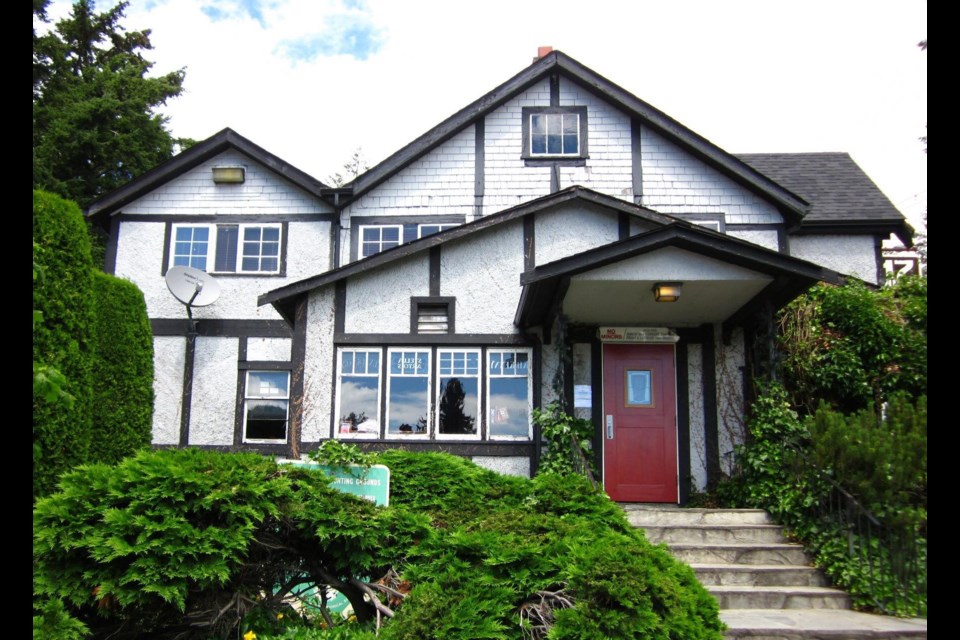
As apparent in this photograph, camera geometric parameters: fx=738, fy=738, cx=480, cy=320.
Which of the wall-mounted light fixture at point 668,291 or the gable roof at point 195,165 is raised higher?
the gable roof at point 195,165

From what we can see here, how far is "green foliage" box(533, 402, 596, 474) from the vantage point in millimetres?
8992

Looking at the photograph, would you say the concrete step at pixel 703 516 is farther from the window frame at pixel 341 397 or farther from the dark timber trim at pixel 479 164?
the dark timber trim at pixel 479 164

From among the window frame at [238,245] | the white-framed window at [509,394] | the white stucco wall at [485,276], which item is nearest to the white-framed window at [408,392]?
the white stucco wall at [485,276]

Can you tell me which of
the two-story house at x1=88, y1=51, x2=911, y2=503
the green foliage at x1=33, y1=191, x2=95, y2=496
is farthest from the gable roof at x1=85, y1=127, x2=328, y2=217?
the green foliage at x1=33, y1=191, x2=95, y2=496

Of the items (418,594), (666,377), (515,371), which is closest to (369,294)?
(515,371)

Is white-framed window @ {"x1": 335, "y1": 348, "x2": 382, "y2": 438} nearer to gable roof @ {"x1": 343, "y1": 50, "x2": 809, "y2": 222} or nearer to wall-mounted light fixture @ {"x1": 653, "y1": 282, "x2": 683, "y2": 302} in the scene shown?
gable roof @ {"x1": 343, "y1": 50, "x2": 809, "y2": 222}

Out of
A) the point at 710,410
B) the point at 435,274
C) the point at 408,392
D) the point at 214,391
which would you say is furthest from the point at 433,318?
the point at 214,391

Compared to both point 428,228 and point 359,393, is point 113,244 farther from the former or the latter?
point 359,393

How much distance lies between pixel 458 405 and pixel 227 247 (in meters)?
5.59

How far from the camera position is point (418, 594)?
4.32 meters

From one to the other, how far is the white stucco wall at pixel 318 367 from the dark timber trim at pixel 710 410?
16.7 feet

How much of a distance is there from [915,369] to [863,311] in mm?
1014

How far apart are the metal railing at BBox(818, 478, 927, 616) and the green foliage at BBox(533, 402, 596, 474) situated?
2.93 meters

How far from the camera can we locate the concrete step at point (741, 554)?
752 cm
